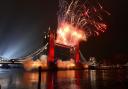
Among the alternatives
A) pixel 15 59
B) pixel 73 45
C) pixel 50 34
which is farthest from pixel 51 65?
pixel 15 59

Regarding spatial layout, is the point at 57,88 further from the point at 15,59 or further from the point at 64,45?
the point at 15,59

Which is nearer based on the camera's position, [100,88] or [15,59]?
[100,88]

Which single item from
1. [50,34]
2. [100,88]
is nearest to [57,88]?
[100,88]

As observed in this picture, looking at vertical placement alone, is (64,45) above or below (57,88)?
above

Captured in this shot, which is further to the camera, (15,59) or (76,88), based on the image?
(15,59)

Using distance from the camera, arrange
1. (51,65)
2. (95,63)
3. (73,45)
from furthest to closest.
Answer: (95,63)
(73,45)
(51,65)

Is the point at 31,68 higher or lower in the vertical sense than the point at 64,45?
lower

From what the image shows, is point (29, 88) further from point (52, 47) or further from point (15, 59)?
point (15, 59)

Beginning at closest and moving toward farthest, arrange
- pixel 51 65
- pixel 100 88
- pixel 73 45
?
1. pixel 100 88
2. pixel 51 65
3. pixel 73 45

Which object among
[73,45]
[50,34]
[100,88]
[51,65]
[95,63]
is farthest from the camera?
[95,63]
